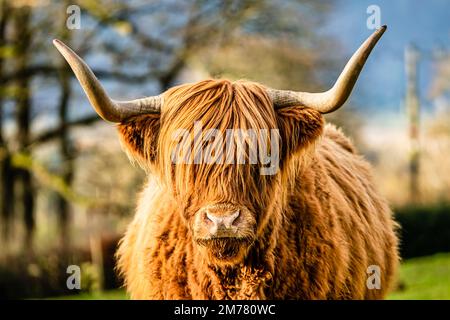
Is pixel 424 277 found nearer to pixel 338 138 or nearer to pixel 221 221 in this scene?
pixel 338 138

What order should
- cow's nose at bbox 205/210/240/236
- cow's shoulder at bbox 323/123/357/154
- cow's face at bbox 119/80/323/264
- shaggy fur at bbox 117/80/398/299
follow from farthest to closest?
cow's shoulder at bbox 323/123/357/154, shaggy fur at bbox 117/80/398/299, cow's face at bbox 119/80/323/264, cow's nose at bbox 205/210/240/236

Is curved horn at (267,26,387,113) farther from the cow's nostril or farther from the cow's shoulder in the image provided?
the cow's shoulder

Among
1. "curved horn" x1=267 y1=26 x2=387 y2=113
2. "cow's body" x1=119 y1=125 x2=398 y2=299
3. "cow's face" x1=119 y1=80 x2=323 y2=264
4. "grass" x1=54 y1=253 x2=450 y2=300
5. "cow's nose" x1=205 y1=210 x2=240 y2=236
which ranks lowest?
"grass" x1=54 y1=253 x2=450 y2=300

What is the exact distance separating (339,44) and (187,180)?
38.1 ft

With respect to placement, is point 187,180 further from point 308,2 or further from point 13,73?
point 13,73

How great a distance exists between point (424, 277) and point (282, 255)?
9093 millimetres

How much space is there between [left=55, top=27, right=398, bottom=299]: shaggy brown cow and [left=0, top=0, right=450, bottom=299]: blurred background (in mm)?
8624

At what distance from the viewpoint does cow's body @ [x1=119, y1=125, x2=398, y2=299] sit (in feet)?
12.8

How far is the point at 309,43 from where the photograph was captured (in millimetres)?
14938

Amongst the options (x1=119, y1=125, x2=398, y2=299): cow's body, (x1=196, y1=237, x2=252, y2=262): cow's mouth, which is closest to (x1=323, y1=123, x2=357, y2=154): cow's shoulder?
(x1=119, y1=125, x2=398, y2=299): cow's body

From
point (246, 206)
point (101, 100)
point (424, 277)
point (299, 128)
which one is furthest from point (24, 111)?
point (246, 206)

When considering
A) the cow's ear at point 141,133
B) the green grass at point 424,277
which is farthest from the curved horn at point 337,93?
the green grass at point 424,277

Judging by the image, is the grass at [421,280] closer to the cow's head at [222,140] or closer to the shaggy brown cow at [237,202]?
the shaggy brown cow at [237,202]

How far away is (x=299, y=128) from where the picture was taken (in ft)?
13.0
